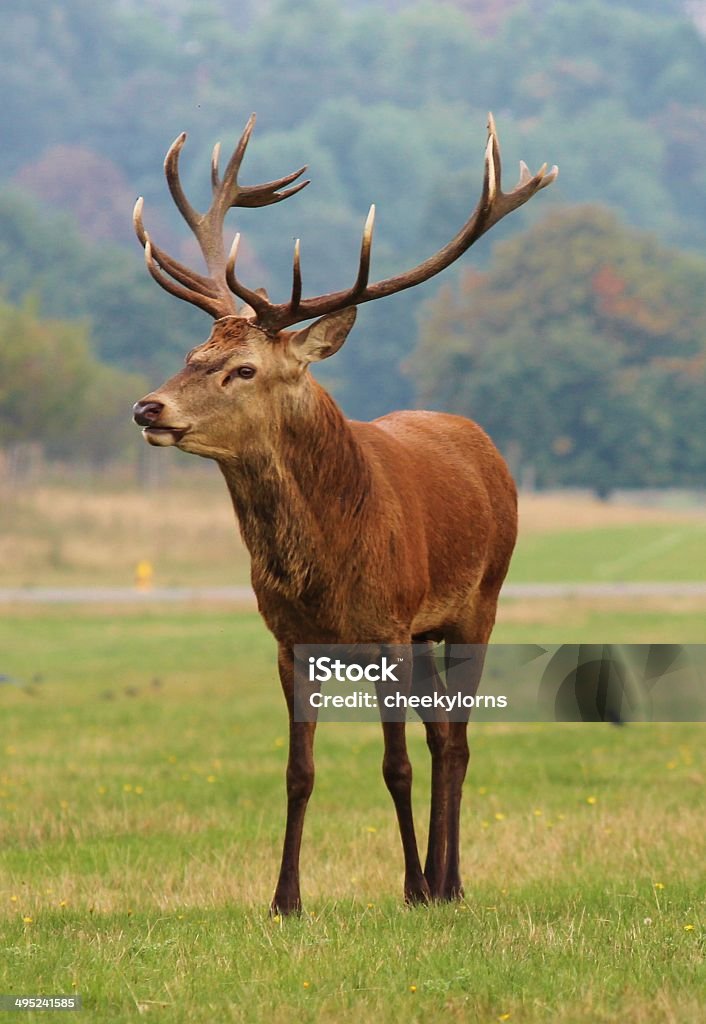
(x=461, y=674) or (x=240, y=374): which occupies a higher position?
(x=240, y=374)

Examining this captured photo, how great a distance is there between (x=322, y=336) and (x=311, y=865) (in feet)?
11.2

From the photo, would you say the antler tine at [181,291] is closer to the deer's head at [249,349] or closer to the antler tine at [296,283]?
the deer's head at [249,349]

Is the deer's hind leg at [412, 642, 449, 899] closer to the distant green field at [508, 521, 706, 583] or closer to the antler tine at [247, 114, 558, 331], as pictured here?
the antler tine at [247, 114, 558, 331]

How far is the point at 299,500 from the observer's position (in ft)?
25.4

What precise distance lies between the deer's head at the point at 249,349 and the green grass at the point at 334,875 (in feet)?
6.82

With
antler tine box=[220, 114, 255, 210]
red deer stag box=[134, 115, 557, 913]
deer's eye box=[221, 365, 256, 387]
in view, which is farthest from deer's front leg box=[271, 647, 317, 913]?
antler tine box=[220, 114, 255, 210]

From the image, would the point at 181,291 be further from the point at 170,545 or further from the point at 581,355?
the point at 581,355

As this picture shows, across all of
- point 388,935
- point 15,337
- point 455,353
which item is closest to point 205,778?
point 388,935

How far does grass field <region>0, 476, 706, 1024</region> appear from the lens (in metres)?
6.50

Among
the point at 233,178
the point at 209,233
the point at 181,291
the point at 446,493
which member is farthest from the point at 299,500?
the point at 233,178

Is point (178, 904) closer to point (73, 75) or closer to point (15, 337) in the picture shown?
point (15, 337)

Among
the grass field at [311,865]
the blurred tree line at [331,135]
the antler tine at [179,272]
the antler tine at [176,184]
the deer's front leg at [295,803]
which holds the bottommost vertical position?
the grass field at [311,865]

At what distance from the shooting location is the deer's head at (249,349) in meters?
7.38

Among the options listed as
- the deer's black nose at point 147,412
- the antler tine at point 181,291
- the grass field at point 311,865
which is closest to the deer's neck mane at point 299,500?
the deer's black nose at point 147,412
